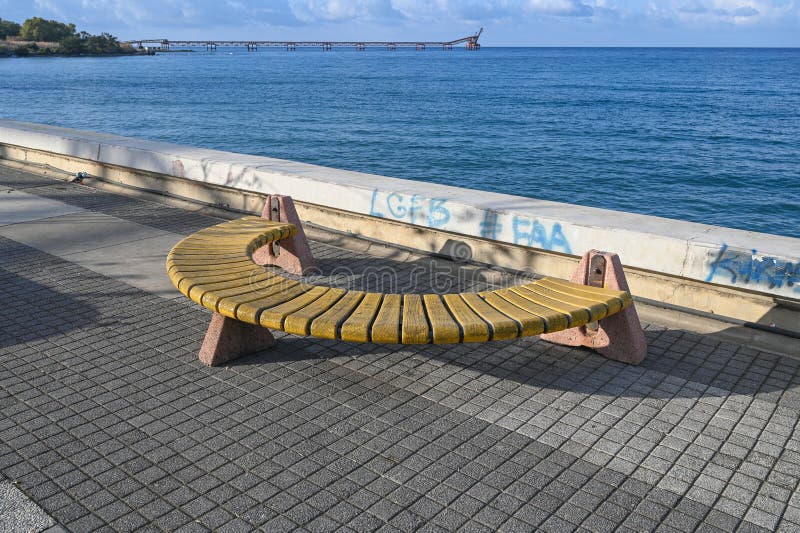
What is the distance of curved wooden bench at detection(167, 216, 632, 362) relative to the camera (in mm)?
3711

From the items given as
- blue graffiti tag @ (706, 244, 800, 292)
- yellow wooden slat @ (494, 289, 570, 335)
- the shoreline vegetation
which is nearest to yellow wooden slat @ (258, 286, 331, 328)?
yellow wooden slat @ (494, 289, 570, 335)

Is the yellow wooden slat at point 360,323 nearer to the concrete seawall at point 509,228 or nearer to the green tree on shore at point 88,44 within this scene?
the concrete seawall at point 509,228

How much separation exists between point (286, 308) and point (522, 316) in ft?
4.23

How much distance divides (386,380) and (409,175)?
24621 mm

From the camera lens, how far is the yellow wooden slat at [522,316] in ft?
12.4

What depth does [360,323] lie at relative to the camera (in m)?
3.75

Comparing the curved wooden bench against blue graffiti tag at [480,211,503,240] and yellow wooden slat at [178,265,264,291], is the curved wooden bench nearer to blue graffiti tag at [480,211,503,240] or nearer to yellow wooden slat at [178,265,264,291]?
yellow wooden slat at [178,265,264,291]

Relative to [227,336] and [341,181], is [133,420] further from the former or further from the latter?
[341,181]

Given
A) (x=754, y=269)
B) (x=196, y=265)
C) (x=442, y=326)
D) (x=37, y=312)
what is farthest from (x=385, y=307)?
(x=37, y=312)

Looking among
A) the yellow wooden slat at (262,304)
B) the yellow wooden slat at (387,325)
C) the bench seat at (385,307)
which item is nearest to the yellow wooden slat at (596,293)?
the bench seat at (385,307)

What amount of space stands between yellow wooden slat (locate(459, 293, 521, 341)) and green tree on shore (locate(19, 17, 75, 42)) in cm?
16403

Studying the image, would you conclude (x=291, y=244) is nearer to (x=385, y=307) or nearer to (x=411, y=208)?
(x=411, y=208)

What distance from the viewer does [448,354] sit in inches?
187

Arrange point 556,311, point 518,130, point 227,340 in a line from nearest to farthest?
point 556,311 < point 227,340 < point 518,130
